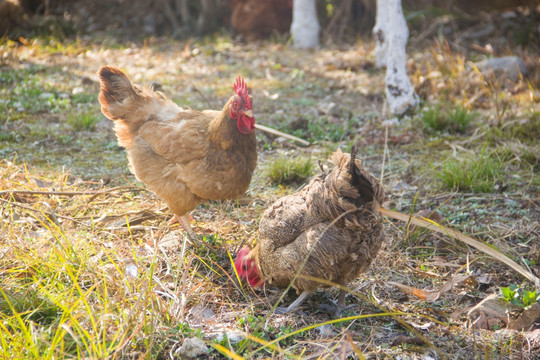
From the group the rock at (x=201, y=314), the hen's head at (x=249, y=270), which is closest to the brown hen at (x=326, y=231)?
the hen's head at (x=249, y=270)

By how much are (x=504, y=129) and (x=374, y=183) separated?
3.32m

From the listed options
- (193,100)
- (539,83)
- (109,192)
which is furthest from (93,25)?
(539,83)

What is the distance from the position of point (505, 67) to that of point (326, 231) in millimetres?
5476

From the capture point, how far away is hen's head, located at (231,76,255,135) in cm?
335

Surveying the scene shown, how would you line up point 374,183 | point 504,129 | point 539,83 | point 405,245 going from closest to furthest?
1. point 374,183
2. point 405,245
3. point 504,129
4. point 539,83

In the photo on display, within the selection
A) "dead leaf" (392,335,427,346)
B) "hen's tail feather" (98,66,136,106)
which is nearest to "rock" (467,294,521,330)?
"dead leaf" (392,335,427,346)

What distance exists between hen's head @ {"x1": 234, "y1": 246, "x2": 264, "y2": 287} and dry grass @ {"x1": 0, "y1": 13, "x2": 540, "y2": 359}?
3.0 inches

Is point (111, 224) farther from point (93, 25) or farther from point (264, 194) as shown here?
point (93, 25)

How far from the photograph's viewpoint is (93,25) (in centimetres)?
1112

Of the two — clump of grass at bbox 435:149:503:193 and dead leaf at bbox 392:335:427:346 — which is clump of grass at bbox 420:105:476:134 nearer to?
clump of grass at bbox 435:149:503:193

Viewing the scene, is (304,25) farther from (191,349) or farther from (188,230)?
(191,349)

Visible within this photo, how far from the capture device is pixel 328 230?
8.69 feet

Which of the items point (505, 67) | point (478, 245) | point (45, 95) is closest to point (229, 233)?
point (478, 245)

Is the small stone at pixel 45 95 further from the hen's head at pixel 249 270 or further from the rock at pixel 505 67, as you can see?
the rock at pixel 505 67
